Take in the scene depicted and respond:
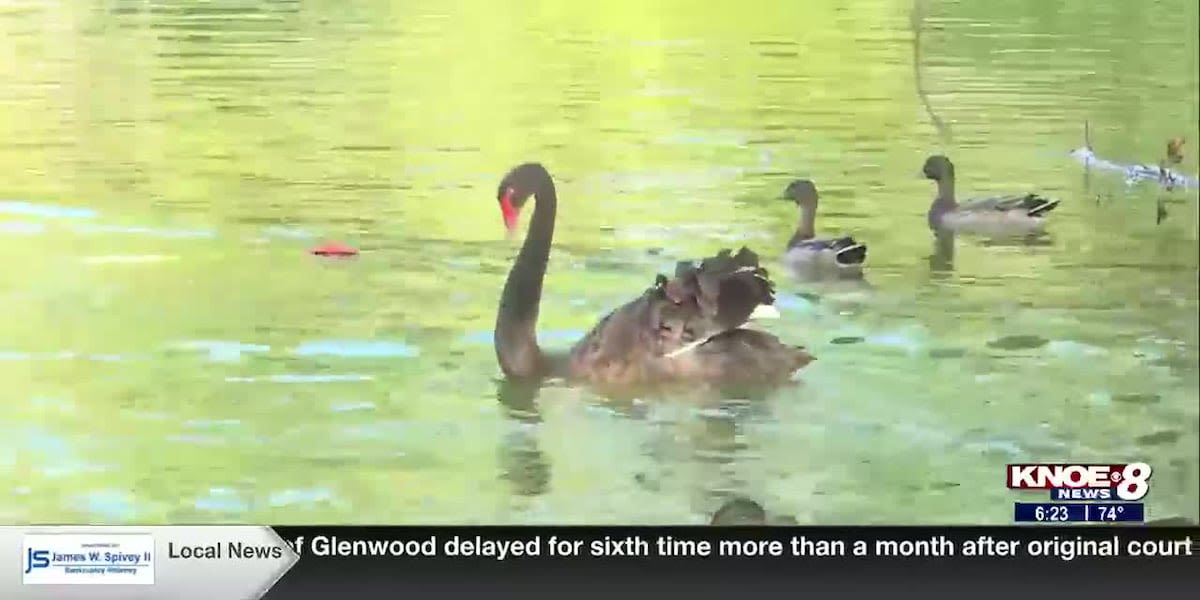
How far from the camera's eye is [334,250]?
3.56 feet

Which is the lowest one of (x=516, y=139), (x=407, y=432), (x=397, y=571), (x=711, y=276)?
(x=397, y=571)

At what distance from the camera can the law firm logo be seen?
1052 millimetres

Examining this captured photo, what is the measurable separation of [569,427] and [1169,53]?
605mm

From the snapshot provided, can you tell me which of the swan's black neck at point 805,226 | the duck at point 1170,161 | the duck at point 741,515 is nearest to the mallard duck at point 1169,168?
the duck at point 1170,161

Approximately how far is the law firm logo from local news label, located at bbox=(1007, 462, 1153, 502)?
2.42ft

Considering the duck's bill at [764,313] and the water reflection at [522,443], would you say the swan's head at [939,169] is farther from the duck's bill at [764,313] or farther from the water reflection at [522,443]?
the water reflection at [522,443]

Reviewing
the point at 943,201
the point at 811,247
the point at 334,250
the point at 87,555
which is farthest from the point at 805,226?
the point at 87,555

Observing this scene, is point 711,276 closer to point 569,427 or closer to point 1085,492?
point 569,427

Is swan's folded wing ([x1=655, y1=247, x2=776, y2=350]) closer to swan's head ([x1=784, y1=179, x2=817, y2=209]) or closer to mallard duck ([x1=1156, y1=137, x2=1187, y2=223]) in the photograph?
swan's head ([x1=784, y1=179, x2=817, y2=209])

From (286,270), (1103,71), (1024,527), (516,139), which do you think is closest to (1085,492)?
(1024,527)

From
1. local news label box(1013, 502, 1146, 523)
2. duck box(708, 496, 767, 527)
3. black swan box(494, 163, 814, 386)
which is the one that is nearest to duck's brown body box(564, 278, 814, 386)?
black swan box(494, 163, 814, 386)

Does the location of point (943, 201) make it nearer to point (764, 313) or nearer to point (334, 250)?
point (764, 313)

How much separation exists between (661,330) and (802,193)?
0.17 m

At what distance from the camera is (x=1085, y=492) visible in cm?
105
